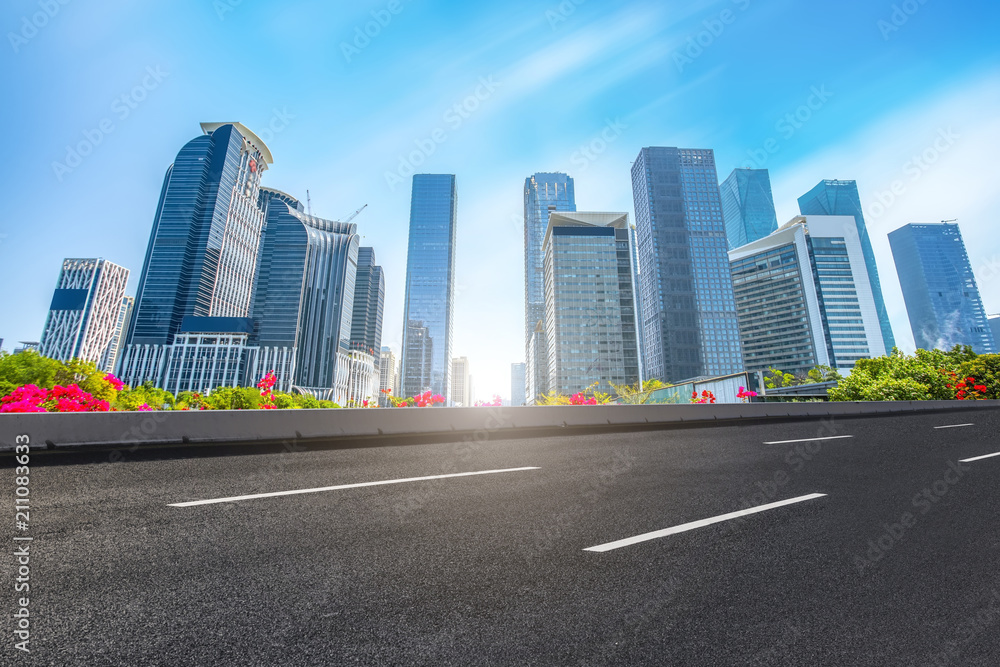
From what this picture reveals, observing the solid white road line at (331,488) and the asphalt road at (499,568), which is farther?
the solid white road line at (331,488)

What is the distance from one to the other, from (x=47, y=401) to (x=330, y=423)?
688 centimetres

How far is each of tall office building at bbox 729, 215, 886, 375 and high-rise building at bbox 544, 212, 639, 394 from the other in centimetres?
4895

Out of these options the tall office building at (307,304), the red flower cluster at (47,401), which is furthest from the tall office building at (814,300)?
the tall office building at (307,304)

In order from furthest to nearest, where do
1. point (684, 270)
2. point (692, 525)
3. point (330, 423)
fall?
point (684, 270) < point (330, 423) < point (692, 525)

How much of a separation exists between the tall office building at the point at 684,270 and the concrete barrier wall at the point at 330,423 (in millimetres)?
148135

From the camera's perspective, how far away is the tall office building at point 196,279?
132m

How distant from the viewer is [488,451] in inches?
263

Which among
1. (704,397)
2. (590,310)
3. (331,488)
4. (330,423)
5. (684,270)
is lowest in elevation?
(331,488)

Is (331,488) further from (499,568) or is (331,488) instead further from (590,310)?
(590,310)

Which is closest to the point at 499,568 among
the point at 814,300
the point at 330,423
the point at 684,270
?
the point at 330,423

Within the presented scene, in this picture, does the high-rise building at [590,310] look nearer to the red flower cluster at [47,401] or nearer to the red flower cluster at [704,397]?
the red flower cluster at [704,397]

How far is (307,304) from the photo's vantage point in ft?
527

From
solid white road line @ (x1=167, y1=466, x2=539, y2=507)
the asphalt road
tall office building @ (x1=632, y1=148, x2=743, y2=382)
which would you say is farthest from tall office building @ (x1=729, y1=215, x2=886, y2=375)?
solid white road line @ (x1=167, y1=466, x2=539, y2=507)

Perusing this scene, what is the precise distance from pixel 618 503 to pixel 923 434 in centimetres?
935
